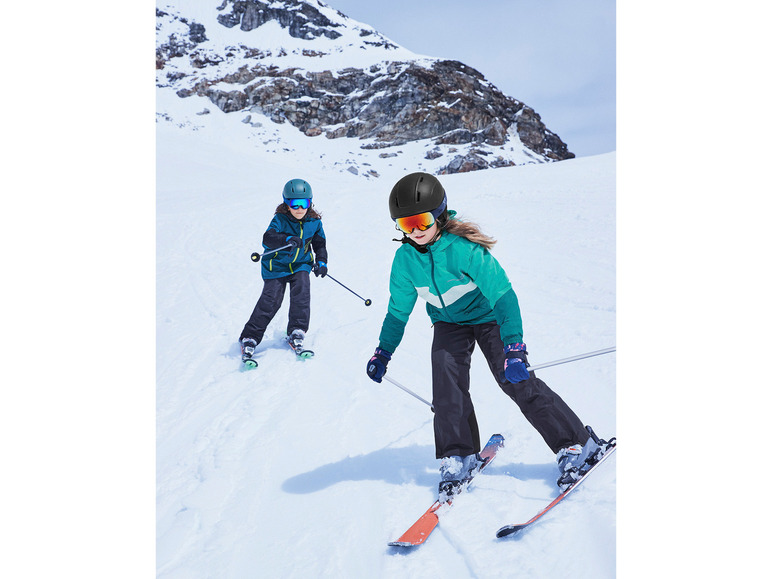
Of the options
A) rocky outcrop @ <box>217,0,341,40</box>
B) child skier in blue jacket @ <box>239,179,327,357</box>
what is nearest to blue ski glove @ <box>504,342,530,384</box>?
child skier in blue jacket @ <box>239,179,327,357</box>

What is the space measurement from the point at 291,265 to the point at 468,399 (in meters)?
2.69

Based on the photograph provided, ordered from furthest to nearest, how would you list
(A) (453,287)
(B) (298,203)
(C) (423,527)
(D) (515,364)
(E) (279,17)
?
1. (E) (279,17)
2. (B) (298,203)
3. (A) (453,287)
4. (D) (515,364)
5. (C) (423,527)

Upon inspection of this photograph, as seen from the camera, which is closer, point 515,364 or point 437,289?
point 515,364

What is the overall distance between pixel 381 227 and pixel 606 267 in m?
4.69


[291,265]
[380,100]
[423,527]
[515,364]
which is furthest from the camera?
[380,100]

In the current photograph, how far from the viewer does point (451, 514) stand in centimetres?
229

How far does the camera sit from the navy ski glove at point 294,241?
4648 millimetres

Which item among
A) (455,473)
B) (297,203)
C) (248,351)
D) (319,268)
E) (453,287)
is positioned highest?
(297,203)

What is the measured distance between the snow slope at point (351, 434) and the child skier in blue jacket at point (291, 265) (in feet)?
0.92

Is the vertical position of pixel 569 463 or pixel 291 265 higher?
pixel 291 265

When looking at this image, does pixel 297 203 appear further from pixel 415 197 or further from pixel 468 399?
pixel 468 399

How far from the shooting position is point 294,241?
4.65 m

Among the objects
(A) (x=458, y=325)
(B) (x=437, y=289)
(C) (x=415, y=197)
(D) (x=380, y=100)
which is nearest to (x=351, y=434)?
(A) (x=458, y=325)

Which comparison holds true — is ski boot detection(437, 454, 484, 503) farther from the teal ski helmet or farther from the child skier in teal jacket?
the teal ski helmet
